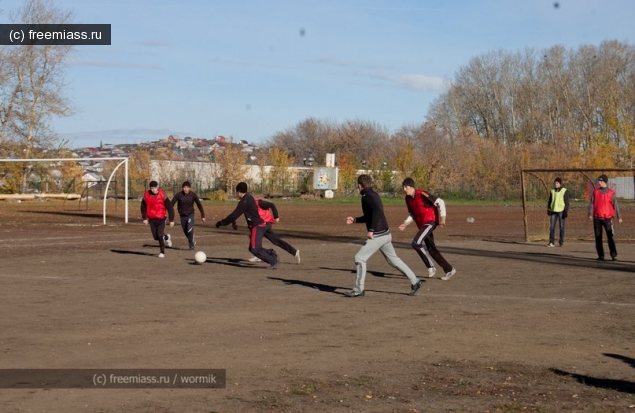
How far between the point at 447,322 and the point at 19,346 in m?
5.11

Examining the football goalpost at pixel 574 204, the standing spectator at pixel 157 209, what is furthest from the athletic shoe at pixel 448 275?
the standing spectator at pixel 157 209

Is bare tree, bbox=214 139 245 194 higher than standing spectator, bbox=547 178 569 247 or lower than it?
higher

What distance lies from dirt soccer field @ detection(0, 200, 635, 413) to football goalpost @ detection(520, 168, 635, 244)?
25.6 feet

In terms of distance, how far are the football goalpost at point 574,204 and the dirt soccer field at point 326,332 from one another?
7.79 meters

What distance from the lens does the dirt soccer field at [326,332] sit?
7.62 meters

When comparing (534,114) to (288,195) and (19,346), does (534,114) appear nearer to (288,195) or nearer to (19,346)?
(288,195)

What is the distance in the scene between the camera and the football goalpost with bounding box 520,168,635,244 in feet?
95.3

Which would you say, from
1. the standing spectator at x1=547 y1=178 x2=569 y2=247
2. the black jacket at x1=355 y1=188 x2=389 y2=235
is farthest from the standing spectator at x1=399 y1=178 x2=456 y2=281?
the standing spectator at x1=547 y1=178 x2=569 y2=247

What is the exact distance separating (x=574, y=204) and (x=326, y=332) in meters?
37.8

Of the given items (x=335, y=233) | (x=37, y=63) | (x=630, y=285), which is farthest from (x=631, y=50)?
(x=630, y=285)

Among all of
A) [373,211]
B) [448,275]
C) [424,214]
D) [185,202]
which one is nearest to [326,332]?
[373,211]

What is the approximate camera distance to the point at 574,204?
153 feet

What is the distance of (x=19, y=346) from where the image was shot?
383 inches

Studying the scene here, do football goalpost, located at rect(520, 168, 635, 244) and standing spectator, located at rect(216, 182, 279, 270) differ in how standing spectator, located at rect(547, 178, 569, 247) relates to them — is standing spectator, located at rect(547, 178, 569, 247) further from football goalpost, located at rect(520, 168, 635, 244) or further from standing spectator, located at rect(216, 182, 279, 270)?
standing spectator, located at rect(216, 182, 279, 270)
